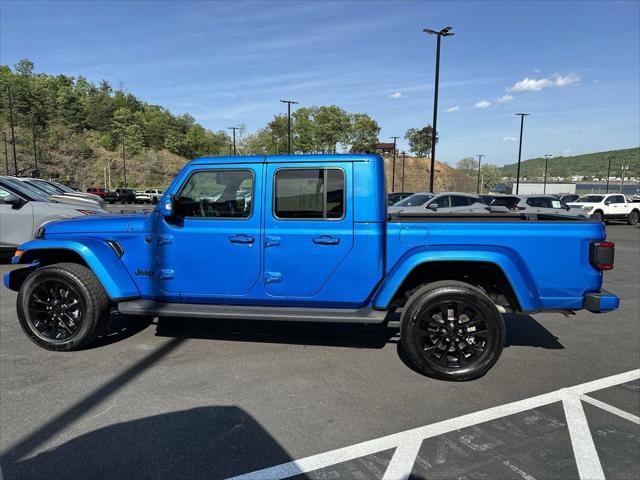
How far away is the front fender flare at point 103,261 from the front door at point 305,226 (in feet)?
4.73

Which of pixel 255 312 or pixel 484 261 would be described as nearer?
pixel 484 261

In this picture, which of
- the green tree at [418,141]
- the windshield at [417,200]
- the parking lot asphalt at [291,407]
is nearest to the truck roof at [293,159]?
the parking lot asphalt at [291,407]

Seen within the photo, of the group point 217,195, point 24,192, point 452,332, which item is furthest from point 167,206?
point 24,192

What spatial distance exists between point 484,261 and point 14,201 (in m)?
9.19

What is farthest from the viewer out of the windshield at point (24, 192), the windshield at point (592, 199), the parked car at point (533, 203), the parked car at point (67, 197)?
the windshield at point (592, 199)

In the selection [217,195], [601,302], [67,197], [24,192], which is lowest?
[601,302]

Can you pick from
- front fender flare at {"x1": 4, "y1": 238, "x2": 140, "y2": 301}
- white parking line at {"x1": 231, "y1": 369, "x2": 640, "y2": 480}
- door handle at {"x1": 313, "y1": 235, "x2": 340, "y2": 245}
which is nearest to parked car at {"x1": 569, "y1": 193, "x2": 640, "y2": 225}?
white parking line at {"x1": 231, "y1": 369, "x2": 640, "y2": 480}

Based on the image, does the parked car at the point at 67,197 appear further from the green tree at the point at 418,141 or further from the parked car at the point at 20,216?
the green tree at the point at 418,141

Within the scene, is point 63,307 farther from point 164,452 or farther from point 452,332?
point 452,332

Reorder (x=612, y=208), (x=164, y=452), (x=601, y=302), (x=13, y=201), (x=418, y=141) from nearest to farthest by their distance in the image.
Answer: (x=164, y=452), (x=601, y=302), (x=13, y=201), (x=612, y=208), (x=418, y=141)

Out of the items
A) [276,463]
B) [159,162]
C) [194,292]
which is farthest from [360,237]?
[159,162]

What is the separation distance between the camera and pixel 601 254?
3734 millimetres

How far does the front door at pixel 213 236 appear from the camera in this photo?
413 cm

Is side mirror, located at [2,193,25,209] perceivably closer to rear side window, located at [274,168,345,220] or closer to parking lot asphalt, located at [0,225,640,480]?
parking lot asphalt, located at [0,225,640,480]
